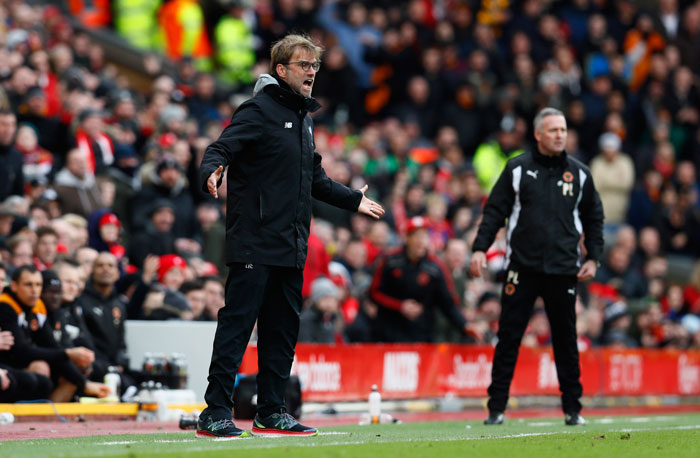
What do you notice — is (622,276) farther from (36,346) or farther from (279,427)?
(279,427)

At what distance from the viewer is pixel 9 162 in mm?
14109

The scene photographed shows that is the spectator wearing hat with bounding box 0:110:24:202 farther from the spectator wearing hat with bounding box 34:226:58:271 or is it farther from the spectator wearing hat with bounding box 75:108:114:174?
the spectator wearing hat with bounding box 75:108:114:174

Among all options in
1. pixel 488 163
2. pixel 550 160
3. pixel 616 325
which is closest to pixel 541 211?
pixel 550 160

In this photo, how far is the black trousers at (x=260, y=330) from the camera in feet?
26.5

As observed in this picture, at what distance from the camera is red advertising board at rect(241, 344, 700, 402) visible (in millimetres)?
13867

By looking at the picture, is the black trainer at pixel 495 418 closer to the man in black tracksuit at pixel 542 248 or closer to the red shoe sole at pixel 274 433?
the man in black tracksuit at pixel 542 248

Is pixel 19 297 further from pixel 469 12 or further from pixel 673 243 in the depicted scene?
pixel 469 12

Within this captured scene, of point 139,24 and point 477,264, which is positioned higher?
point 139,24

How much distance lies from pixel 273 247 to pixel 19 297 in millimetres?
4193

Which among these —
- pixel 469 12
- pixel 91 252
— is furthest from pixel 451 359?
pixel 469 12

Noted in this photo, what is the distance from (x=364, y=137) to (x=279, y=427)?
523 inches

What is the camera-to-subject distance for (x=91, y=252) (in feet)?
44.3

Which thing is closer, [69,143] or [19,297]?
[19,297]

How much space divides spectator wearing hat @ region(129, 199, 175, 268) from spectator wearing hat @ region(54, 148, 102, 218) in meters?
0.75
